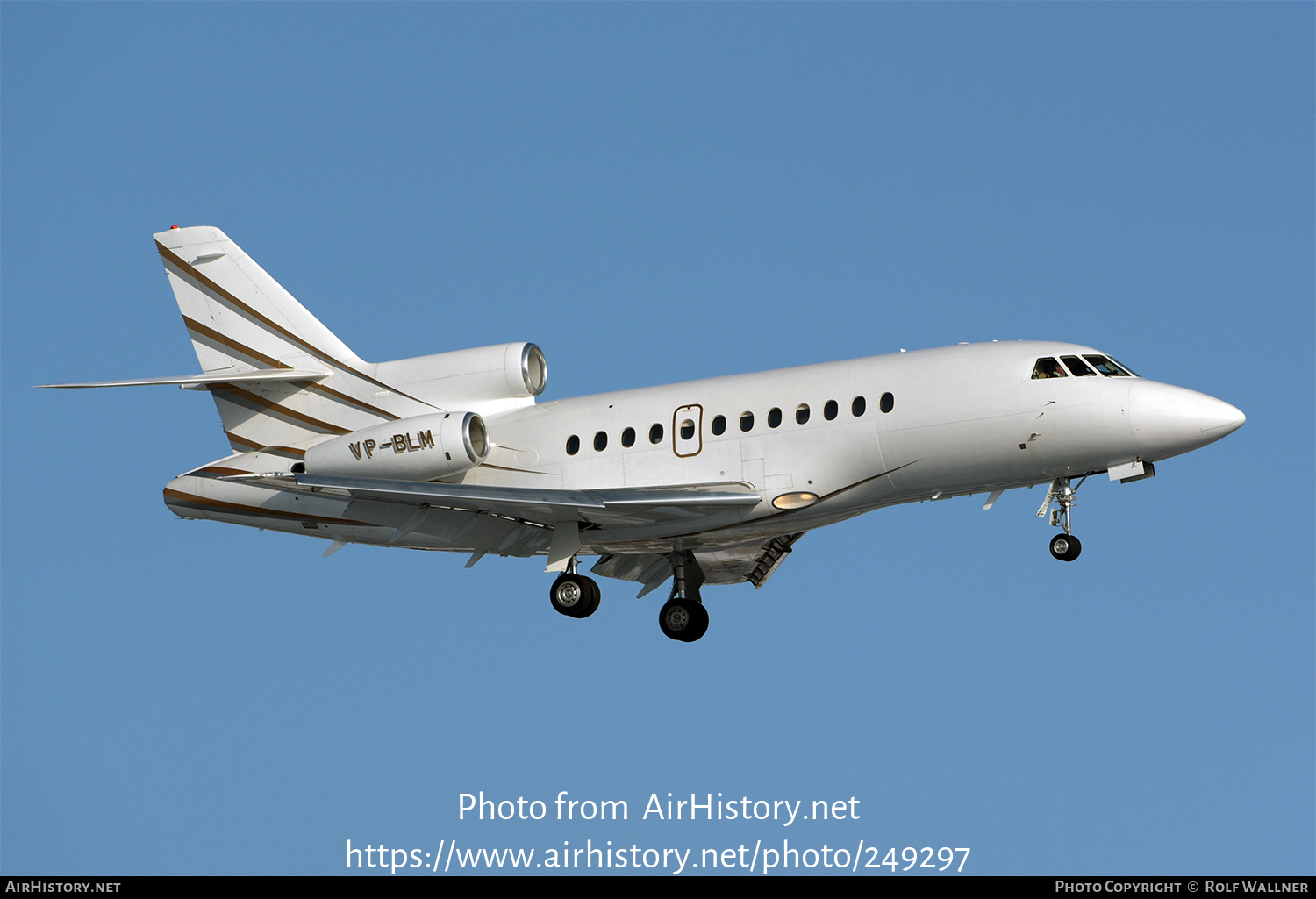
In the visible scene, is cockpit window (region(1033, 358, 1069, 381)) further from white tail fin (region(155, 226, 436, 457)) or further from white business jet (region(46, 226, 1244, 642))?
white tail fin (region(155, 226, 436, 457))

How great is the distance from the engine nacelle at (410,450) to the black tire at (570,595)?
2.51 metres

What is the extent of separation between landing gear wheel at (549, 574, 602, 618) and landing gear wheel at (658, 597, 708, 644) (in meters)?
1.87

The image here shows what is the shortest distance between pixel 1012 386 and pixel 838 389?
8.73ft

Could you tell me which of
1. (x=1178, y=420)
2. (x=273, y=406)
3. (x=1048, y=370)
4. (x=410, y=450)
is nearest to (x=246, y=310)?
(x=273, y=406)

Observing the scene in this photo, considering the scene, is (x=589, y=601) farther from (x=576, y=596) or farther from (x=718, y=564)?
(x=718, y=564)

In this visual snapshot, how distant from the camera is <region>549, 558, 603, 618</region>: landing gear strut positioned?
26531 millimetres

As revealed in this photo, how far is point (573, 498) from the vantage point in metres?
24.8

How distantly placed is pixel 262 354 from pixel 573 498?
741 centimetres

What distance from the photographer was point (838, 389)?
2475 cm

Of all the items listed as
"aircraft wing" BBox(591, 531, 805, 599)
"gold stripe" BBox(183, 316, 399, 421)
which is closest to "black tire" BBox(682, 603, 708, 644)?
"aircraft wing" BBox(591, 531, 805, 599)

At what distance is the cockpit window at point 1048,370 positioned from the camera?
23875mm

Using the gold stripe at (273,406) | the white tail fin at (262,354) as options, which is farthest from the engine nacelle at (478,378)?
the gold stripe at (273,406)

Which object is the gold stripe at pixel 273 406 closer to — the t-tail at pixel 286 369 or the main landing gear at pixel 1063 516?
the t-tail at pixel 286 369
